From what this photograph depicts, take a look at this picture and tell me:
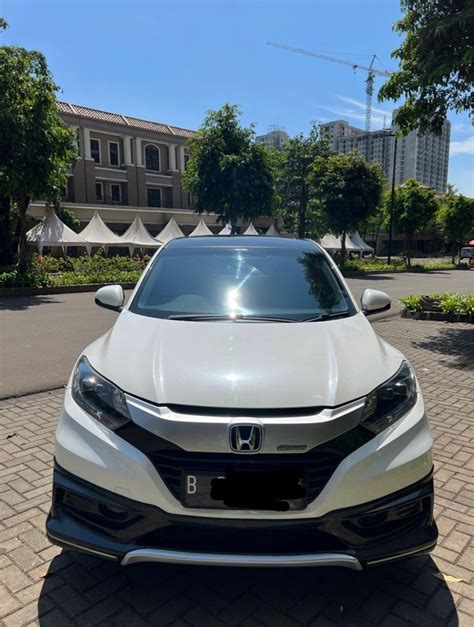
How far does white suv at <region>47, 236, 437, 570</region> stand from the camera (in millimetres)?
1904

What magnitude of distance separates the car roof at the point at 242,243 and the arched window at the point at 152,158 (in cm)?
4494

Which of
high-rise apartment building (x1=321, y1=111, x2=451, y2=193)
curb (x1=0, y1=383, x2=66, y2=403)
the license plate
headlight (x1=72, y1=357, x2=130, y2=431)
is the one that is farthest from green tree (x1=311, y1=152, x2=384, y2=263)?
high-rise apartment building (x1=321, y1=111, x2=451, y2=193)

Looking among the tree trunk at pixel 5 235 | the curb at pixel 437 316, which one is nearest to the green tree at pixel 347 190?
the curb at pixel 437 316

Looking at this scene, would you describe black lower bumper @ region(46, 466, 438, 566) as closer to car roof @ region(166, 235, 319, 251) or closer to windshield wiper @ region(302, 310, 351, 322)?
windshield wiper @ region(302, 310, 351, 322)

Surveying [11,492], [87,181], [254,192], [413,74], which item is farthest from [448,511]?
[87,181]

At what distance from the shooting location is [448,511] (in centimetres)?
304

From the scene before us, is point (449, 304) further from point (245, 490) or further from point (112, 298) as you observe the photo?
point (245, 490)

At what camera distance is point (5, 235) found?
19.8 metres

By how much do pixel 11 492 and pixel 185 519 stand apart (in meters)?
1.97

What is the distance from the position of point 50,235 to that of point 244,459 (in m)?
25.9

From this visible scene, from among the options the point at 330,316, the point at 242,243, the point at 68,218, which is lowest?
the point at 330,316

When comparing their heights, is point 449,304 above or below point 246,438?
below

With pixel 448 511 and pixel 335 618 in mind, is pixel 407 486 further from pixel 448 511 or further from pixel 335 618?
pixel 448 511

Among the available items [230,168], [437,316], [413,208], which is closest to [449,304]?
[437,316]
